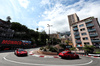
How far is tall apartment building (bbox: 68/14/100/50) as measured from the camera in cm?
2830

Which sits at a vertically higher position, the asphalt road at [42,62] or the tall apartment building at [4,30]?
the tall apartment building at [4,30]

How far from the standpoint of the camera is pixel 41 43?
55.2 m

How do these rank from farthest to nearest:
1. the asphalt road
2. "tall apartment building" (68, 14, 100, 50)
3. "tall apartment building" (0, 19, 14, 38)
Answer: "tall apartment building" (0, 19, 14, 38) → "tall apartment building" (68, 14, 100, 50) → the asphalt road

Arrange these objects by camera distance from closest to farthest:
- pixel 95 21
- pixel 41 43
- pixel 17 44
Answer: pixel 95 21 < pixel 17 44 < pixel 41 43

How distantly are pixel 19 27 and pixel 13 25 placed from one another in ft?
15.4

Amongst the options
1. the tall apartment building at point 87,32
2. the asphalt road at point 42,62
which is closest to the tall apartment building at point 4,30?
the asphalt road at point 42,62

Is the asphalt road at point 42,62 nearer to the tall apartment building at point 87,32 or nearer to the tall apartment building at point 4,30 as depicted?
the tall apartment building at point 87,32

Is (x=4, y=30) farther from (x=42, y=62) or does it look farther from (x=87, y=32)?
(x=87, y=32)

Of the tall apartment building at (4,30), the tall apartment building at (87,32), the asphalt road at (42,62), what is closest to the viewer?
the asphalt road at (42,62)

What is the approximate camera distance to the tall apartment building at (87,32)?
2830cm

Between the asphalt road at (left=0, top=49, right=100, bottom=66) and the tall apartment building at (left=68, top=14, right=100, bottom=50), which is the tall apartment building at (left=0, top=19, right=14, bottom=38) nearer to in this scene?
the asphalt road at (left=0, top=49, right=100, bottom=66)

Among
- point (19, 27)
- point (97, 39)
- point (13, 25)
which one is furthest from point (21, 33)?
point (97, 39)

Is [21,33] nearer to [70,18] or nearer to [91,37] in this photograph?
[91,37]

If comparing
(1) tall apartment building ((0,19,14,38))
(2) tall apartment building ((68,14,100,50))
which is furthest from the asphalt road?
(1) tall apartment building ((0,19,14,38))
